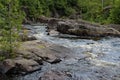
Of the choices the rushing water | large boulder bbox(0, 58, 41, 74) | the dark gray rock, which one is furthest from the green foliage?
the dark gray rock

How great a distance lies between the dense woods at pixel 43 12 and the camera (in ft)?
60.5

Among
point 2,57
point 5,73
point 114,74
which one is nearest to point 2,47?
point 2,57

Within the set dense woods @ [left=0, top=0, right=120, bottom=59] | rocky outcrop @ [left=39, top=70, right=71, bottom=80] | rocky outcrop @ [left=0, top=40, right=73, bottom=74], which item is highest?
dense woods @ [left=0, top=0, right=120, bottom=59]

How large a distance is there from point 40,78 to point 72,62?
476 cm

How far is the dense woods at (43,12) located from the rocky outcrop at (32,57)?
109 centimetres

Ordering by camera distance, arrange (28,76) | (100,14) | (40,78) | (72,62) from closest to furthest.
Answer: (40,78) → (28,76) → (72,62) → (100,14)

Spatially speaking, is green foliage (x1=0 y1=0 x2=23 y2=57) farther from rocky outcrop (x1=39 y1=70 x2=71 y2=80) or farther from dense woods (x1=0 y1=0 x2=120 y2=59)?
rocky outcrop (x1=39 y1=70 x2=71 y2=80)

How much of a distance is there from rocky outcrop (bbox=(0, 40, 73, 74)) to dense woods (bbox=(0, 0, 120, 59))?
1.09m

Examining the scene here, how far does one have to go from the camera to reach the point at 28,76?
53.9 feet

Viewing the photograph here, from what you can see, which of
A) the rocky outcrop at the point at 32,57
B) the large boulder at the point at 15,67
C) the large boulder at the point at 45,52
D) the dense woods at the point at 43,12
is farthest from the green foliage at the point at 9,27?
the large boulder at the point at 15,67

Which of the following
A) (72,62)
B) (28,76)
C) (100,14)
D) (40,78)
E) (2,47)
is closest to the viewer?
(40,78)

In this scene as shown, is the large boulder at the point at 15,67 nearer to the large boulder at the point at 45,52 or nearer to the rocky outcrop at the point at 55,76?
the large boulder at the point at 45,52

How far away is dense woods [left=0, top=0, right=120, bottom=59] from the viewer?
18.5 m

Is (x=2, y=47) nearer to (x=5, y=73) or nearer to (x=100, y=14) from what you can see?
(x=5, y=73)
